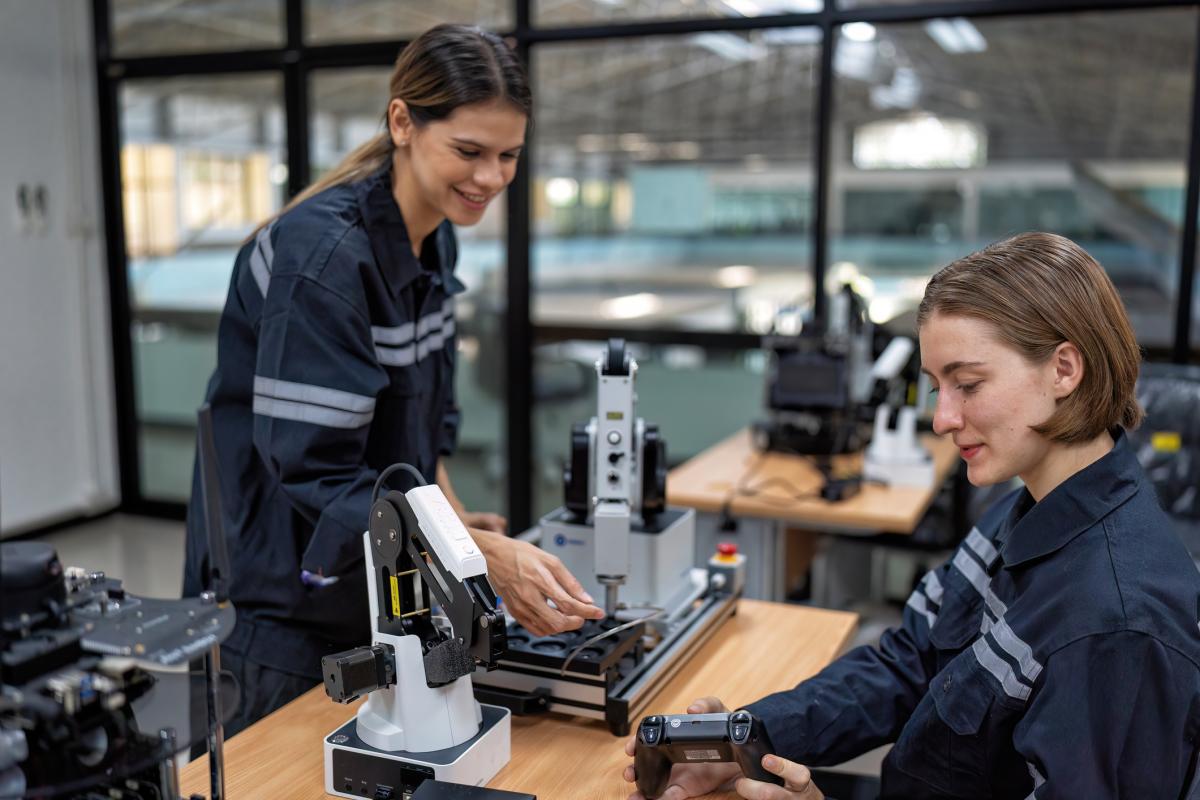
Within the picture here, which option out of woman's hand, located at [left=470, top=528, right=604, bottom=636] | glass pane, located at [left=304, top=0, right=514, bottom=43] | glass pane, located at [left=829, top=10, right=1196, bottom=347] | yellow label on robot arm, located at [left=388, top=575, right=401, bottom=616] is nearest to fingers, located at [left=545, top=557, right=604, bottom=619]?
woman's hand, located at [left=470, top=528, right=604, bottom=636]

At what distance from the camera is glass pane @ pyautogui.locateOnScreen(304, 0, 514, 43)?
4.33 metres

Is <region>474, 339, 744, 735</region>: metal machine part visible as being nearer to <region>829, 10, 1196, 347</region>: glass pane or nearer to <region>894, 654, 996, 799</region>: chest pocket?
<region>894, 654, 996, 799</region>: chest pocket

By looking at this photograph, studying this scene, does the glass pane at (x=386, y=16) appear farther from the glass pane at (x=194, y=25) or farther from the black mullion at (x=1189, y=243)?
the black mullion at (x=1189, y=243)

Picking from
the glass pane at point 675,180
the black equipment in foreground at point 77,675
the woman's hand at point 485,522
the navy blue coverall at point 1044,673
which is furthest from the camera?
the glass pane at point 675,180

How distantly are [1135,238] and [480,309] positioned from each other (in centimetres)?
247

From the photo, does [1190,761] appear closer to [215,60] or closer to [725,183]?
[725,183]

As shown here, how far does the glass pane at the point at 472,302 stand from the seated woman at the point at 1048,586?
3211mm

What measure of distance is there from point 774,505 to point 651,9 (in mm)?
2056

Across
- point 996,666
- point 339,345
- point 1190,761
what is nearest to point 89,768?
point 339,345

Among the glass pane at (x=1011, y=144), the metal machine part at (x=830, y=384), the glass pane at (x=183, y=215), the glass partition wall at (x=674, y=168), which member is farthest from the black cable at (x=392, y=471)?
the glass pane at (x=183, y=215)

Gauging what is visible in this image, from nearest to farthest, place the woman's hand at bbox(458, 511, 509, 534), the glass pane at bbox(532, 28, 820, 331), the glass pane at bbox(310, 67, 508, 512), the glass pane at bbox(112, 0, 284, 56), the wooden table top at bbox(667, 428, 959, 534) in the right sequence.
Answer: the woman's hand at bbox(458, 511, 509, 534) → the wooden table top at bbox(667, 428, 959, 534) → the glass pane at bbox(532, 28, 820, 331) → the glass pane at bbox(310, 67, 508, 512) → the glass pane at bbox(112, 0, 284, 56)

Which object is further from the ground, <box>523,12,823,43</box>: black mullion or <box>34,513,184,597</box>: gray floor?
<box>523,12,823,43</box>: black mullion

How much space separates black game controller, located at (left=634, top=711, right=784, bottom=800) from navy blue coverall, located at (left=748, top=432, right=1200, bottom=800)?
0.12 m

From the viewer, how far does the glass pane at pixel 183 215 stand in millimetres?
4812
